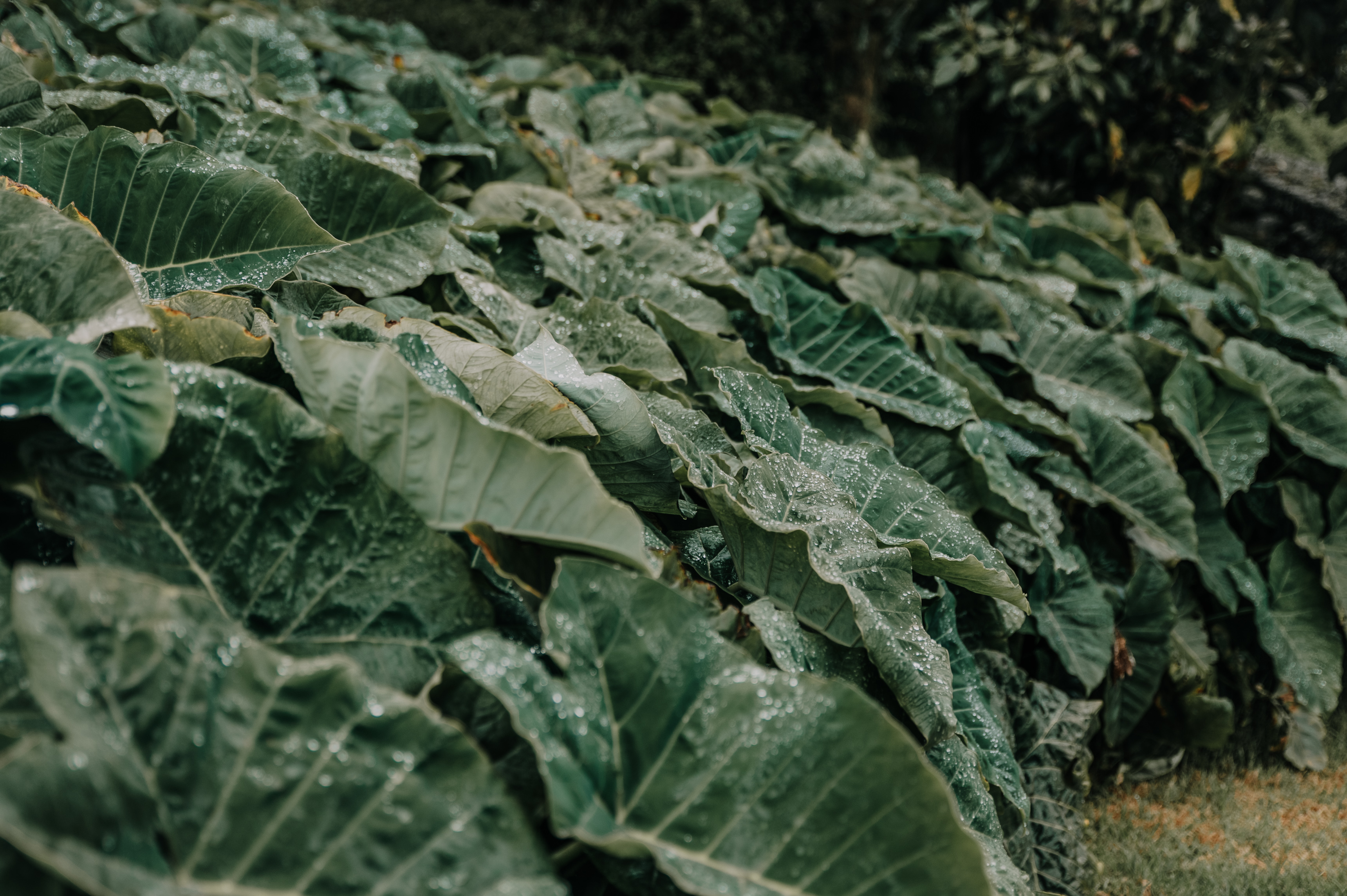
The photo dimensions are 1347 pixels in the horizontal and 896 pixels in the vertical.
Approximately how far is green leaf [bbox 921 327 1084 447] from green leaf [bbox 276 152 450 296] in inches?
45.9

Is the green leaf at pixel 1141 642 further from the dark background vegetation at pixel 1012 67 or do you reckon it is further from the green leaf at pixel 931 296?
the dark background vegetation at pixel 1012 67

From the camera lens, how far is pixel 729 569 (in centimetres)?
128

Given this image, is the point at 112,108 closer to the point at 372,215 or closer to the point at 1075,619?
the point at 372,215

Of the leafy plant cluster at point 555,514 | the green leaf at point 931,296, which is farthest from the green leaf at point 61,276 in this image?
the green leaf at point 931,296

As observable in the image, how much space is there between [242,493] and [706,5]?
23.4 feet

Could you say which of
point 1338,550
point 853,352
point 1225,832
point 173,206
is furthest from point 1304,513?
point 173,206

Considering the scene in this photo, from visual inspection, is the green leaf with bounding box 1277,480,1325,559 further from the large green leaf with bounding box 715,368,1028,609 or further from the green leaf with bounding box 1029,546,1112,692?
the large green leaf with bounding box 715,368,1028,609

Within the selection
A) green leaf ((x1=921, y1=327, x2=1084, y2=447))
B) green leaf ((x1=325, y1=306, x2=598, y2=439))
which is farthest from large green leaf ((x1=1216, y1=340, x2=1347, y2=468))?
green leaf ((x1=325, y1=306, x2=598, y2=439))

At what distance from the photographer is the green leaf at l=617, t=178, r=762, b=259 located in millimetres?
2312

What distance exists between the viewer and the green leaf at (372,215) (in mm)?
1507

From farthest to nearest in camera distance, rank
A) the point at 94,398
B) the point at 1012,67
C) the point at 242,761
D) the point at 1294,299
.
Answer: the point at 1012,67 → the point at 1294,299 → the point at 94,398 → the point at 242,761

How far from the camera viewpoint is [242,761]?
67 cm

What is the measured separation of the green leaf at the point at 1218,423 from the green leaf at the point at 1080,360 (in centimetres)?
10

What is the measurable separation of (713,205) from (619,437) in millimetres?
1327
